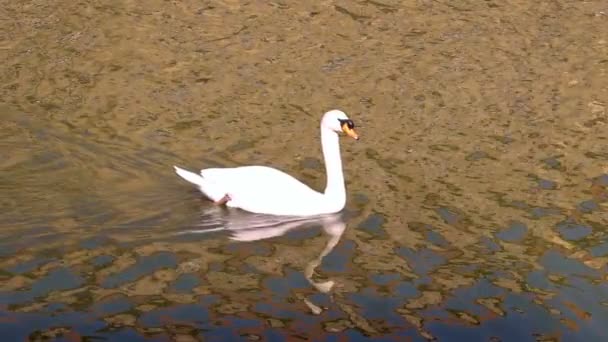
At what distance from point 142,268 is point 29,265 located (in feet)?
4.13

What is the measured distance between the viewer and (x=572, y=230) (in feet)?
48.5

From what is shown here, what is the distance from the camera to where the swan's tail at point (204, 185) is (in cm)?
1487

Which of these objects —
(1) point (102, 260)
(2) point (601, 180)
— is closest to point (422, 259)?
(1) point (102, 260)

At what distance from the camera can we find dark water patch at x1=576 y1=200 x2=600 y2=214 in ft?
50.9

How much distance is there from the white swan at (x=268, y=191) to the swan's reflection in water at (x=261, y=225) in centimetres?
9

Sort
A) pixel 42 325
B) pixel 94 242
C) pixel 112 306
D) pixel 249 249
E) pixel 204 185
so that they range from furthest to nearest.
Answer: pixel 204 185 → pixel 249 249 → pixel 94 242 → pixel 112 306 → pixel 42 325

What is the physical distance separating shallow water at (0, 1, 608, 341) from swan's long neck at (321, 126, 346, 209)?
30 cm

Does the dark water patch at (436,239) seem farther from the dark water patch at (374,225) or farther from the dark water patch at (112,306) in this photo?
the dark water patch at (112,306)

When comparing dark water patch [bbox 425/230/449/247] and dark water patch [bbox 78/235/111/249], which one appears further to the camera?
dark water patch [bbox 425/230/449/247]

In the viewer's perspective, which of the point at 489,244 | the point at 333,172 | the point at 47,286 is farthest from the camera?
the point at 333,172

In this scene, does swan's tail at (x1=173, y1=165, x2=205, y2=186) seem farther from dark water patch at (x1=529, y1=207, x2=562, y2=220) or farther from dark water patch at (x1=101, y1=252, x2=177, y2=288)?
dark water patch at (x1=529, y1=207, x2=562, y2=220)

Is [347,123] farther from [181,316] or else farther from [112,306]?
[112,306]

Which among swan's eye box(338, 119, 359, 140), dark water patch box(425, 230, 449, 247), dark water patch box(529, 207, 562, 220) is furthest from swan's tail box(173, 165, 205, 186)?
dark water patch box(529, 207, 562, 220)

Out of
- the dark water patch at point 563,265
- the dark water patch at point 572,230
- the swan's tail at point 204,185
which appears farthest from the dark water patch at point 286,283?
the dark water patch at point 572,230
